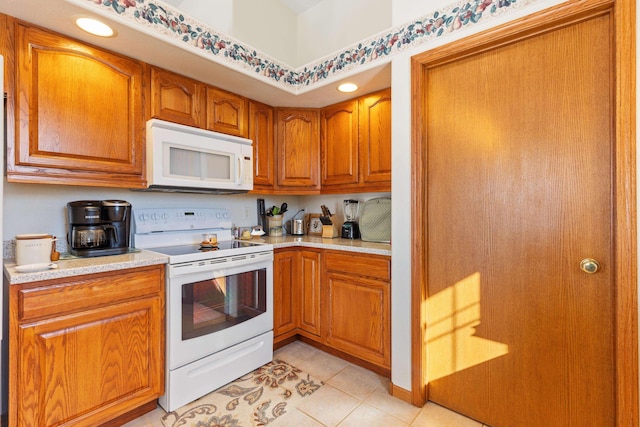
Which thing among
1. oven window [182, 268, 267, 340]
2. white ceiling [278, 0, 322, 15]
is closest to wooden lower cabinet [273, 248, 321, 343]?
oven window [182, 268, 267, 340]

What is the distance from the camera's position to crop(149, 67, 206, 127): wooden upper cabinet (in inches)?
74.2

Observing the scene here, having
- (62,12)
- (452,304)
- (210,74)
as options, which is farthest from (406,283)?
(62,12)

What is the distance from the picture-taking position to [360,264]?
2.05 m

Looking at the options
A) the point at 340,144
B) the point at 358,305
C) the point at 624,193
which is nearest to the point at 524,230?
the point at 624,193

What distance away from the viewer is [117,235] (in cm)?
180

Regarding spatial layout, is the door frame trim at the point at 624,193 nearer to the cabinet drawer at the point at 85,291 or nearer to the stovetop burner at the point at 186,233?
the stovetop burner at the point at 186,233

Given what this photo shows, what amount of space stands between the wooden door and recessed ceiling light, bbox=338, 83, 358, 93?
602 mm

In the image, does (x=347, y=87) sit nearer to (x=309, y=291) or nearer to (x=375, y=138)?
(x=375, y=138)

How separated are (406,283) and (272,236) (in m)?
1.41

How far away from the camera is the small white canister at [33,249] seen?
4.50 ft

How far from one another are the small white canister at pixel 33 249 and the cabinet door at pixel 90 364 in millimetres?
301

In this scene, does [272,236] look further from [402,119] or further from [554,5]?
[554,5]

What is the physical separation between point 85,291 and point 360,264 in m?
1.54

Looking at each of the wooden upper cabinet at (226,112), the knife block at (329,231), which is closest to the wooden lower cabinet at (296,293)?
the knife block at (329,231)
